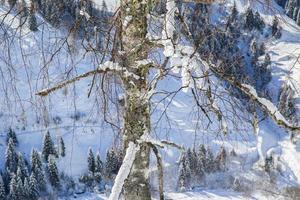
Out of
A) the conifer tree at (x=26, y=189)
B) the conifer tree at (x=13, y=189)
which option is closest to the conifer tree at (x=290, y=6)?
the conifer tree at (x=26, y=189)

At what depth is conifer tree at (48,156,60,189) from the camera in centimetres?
6651

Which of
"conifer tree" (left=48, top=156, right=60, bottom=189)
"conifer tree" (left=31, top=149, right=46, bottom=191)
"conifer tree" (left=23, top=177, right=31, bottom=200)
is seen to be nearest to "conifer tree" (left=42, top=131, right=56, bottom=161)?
"conifer tree" (left=48, top=156, right=60, bottom=189)

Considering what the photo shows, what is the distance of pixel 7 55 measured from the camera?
13.4 ft

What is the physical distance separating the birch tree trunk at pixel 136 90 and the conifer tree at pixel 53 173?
6254 centimetres

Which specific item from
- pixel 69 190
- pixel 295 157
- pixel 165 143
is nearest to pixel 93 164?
pixel 69 190

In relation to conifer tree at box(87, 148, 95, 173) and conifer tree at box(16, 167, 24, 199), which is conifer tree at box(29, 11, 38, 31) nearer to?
conifer tree at box(16, 167, 24, 199)

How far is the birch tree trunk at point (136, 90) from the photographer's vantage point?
14.2ft

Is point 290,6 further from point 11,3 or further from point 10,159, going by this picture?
point 11,3

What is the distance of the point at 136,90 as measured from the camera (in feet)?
14.8

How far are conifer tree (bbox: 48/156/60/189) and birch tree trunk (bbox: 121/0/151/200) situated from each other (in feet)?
205

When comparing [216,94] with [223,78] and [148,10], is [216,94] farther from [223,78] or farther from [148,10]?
[148,10]

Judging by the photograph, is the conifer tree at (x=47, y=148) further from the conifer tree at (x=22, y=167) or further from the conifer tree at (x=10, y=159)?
the conifer tree at (x=22, y=167)

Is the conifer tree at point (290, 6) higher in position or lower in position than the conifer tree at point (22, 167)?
higher

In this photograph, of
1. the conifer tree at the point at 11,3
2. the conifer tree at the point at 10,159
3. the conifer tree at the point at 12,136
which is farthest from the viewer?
the conifer tree at the point at 12,136
